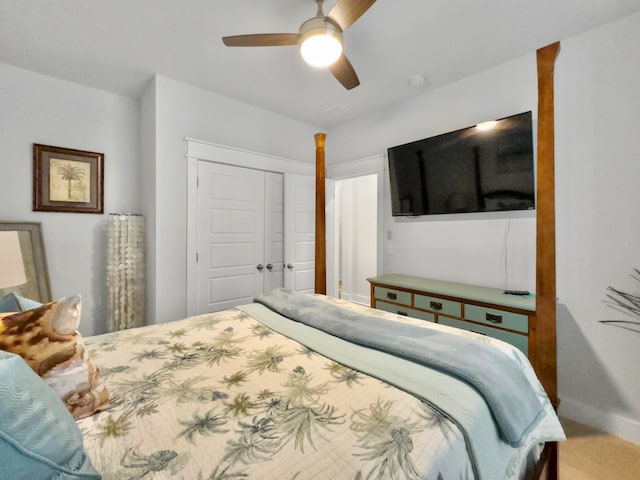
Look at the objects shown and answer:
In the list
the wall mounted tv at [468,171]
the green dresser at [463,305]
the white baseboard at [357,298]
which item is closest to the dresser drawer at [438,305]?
the green dresser at [463,305]

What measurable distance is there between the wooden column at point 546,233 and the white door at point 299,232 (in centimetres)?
245

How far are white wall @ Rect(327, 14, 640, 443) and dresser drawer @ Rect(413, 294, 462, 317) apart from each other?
20.0 inches

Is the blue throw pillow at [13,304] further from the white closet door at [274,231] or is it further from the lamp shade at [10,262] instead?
the white closet door at [274,231]

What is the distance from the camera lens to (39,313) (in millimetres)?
912

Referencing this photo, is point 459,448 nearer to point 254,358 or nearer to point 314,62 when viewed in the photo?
point 254,358

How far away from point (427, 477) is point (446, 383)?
36 centimetres

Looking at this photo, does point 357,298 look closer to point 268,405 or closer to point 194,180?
point 194,180

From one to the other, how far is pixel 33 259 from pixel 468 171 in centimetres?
385

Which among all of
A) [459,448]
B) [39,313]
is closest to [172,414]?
[39,313]

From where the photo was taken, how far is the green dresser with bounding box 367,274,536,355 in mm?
1946

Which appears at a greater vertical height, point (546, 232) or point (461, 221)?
point (461, 221)

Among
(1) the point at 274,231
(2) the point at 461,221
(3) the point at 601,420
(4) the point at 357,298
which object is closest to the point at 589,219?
(2) the point at 461,221

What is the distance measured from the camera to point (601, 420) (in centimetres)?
198

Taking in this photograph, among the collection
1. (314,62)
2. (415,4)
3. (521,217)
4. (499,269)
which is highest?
(415,4)
